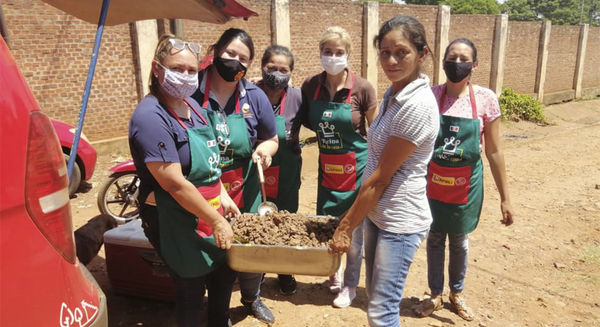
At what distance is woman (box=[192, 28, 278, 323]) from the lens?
2.95 m

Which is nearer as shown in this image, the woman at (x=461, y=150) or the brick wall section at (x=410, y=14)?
the woman at (x=461, y=150)

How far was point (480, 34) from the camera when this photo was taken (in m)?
15.5

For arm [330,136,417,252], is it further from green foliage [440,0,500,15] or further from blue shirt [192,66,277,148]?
green foliage [440,0,500,15]

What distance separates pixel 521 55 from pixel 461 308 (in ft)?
52.4

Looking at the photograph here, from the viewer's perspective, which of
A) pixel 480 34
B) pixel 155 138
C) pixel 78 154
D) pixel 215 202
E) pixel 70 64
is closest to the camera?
pixel 155 138

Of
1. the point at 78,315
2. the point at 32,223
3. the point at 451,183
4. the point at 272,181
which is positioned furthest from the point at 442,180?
the point at 32,223

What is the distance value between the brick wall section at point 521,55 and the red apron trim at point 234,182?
52.5 ft

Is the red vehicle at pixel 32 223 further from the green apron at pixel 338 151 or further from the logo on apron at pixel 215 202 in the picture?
the green apron at pixel 338 151

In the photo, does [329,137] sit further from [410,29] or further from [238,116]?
[410,29]

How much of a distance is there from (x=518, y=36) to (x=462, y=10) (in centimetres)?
2907

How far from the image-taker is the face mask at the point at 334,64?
3.48 metres

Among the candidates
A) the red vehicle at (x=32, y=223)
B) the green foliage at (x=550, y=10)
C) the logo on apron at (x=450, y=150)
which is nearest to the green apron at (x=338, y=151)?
the logo on apron at (x=450, y=150)

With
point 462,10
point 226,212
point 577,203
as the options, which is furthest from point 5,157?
point 462,10

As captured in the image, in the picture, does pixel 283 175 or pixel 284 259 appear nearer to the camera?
pixel 284 259
